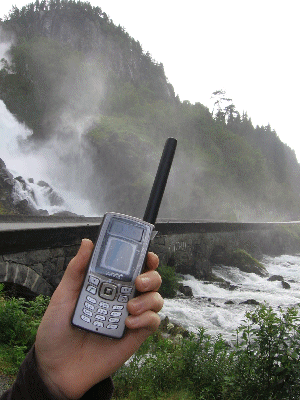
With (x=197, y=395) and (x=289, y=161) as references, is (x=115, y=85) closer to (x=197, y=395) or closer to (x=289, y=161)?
(x=197, y=395)

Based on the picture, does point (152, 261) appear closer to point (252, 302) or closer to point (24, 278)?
point (24, 278)

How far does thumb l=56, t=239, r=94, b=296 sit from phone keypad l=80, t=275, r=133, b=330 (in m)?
0.06

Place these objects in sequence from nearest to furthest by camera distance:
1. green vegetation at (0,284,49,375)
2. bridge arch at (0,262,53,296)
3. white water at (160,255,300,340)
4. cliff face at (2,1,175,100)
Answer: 1. green vegetation at (0,284,49,375)
2. bridge arch at (0,262,53,296)
3. white water at (160,255,300,340)
4. cliff face at (2,1,175,100)

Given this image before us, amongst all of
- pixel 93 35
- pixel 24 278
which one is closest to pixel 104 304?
pixel 24 278

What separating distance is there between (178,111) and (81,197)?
39310mm

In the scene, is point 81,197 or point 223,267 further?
point 81,197

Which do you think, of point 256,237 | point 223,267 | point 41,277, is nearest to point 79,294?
point 41,277

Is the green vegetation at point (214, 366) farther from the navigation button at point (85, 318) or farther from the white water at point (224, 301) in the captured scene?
the navigation button at point (85, 318)

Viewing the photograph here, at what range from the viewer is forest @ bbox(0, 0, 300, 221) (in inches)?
1678

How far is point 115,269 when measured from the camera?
1520 millimetres

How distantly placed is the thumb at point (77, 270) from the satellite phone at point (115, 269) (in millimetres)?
28

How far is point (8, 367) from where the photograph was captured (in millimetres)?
4520

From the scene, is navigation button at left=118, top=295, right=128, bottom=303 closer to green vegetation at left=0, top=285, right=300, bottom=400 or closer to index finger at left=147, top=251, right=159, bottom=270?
index finger at left=147, top=251, right=159, bottom=270

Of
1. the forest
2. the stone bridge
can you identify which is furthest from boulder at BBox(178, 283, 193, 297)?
the forest
